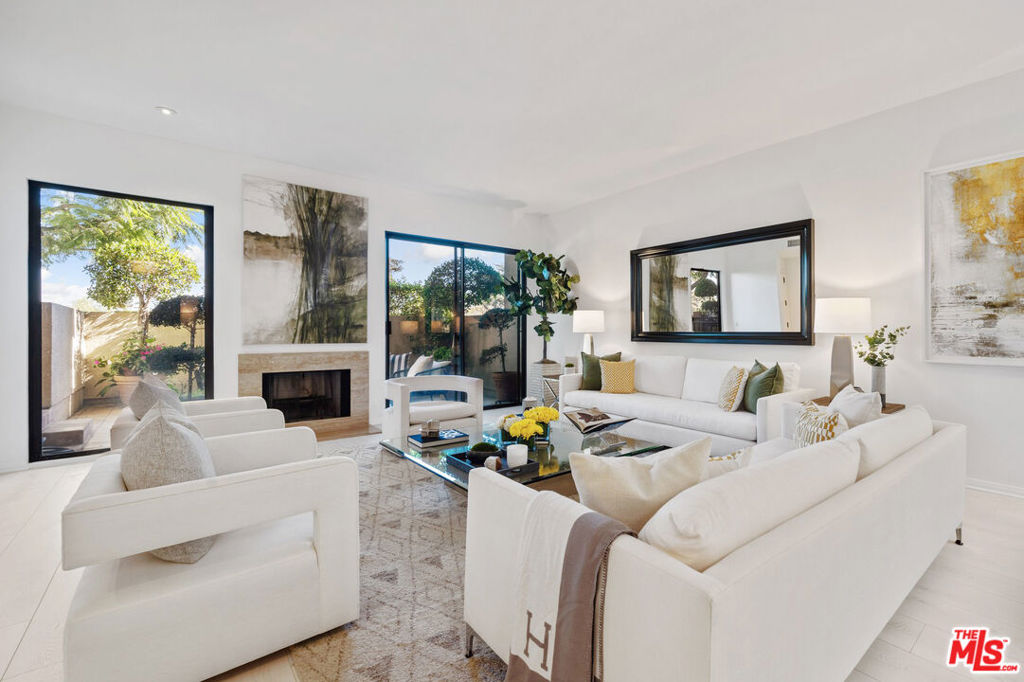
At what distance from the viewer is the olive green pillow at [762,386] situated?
143 inches

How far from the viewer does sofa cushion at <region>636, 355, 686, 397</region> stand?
4582mm

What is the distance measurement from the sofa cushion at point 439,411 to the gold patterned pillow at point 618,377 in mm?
1455

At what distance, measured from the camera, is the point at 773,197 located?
4.19 m

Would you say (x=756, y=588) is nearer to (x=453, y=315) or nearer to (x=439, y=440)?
(x=439, y=440)

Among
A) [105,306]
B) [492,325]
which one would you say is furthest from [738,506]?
[492,325]

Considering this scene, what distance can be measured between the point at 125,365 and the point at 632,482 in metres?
4.59

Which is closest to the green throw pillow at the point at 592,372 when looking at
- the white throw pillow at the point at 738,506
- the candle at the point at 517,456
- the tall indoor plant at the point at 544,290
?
the tall indoor plant at the point at 544,290

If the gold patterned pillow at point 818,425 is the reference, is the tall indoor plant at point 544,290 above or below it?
above

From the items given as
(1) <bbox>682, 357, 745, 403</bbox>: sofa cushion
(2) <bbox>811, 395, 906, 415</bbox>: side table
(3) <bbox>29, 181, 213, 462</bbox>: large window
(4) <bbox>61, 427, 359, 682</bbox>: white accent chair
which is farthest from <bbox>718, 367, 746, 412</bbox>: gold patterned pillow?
(3) <bbox>29, 181, 213, 462</bbox>: large window

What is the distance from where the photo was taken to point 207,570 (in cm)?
143

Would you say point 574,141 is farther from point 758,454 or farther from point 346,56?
point 758,454

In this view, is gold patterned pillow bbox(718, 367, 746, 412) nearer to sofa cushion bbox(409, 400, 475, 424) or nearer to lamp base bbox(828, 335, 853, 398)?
lamp base bbox(828, 335, 853, 398)

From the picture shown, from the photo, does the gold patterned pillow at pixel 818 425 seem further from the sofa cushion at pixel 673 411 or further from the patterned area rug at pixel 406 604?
the patterned area rug at pixel 406 604

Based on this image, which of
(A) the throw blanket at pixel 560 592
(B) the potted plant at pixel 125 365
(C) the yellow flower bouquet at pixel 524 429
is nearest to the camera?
(A) the throw blanket at pixel 560 592
